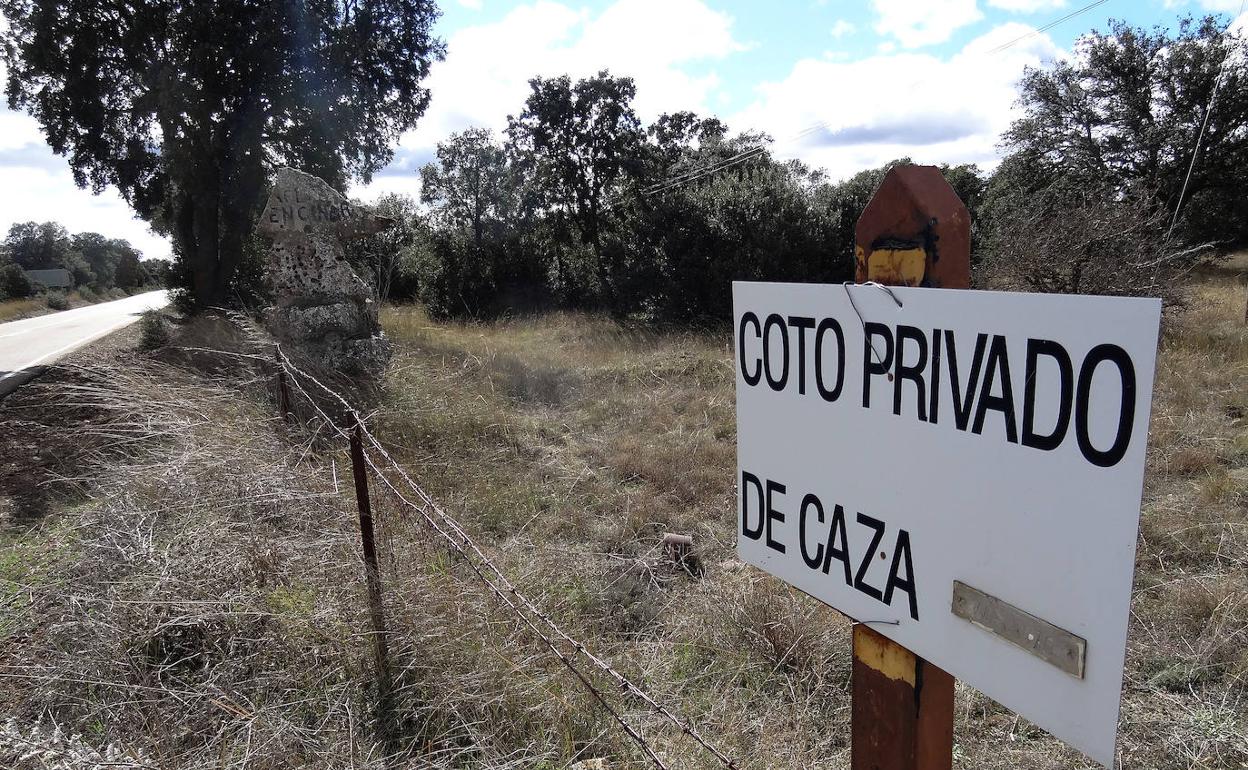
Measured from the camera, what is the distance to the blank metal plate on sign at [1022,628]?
0.78m

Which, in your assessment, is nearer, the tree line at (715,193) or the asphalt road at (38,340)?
the asphalt road at (38,340)

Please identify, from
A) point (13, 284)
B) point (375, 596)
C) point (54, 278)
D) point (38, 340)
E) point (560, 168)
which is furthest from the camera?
point (54, 278)

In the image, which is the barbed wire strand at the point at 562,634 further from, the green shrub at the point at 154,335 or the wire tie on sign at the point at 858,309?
the green shrub at the point at 154,335

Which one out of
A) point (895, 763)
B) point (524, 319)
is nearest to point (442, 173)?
point (524, 319)

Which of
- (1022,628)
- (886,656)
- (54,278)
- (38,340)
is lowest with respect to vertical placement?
(38,340)

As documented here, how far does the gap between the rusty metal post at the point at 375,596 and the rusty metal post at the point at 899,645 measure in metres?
1.71

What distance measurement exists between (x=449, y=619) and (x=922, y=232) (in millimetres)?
2154

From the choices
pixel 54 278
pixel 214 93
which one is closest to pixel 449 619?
pixel 214 93

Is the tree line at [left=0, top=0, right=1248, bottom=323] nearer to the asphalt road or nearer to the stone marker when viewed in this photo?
the asphalt road

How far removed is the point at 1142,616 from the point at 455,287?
16.5 metres

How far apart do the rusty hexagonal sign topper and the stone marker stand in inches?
276

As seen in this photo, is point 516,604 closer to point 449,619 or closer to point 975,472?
point 449,619

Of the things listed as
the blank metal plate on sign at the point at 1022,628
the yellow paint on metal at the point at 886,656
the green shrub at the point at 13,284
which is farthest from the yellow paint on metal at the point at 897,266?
the green shrub at the point at 13,284

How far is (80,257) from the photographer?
164ft
